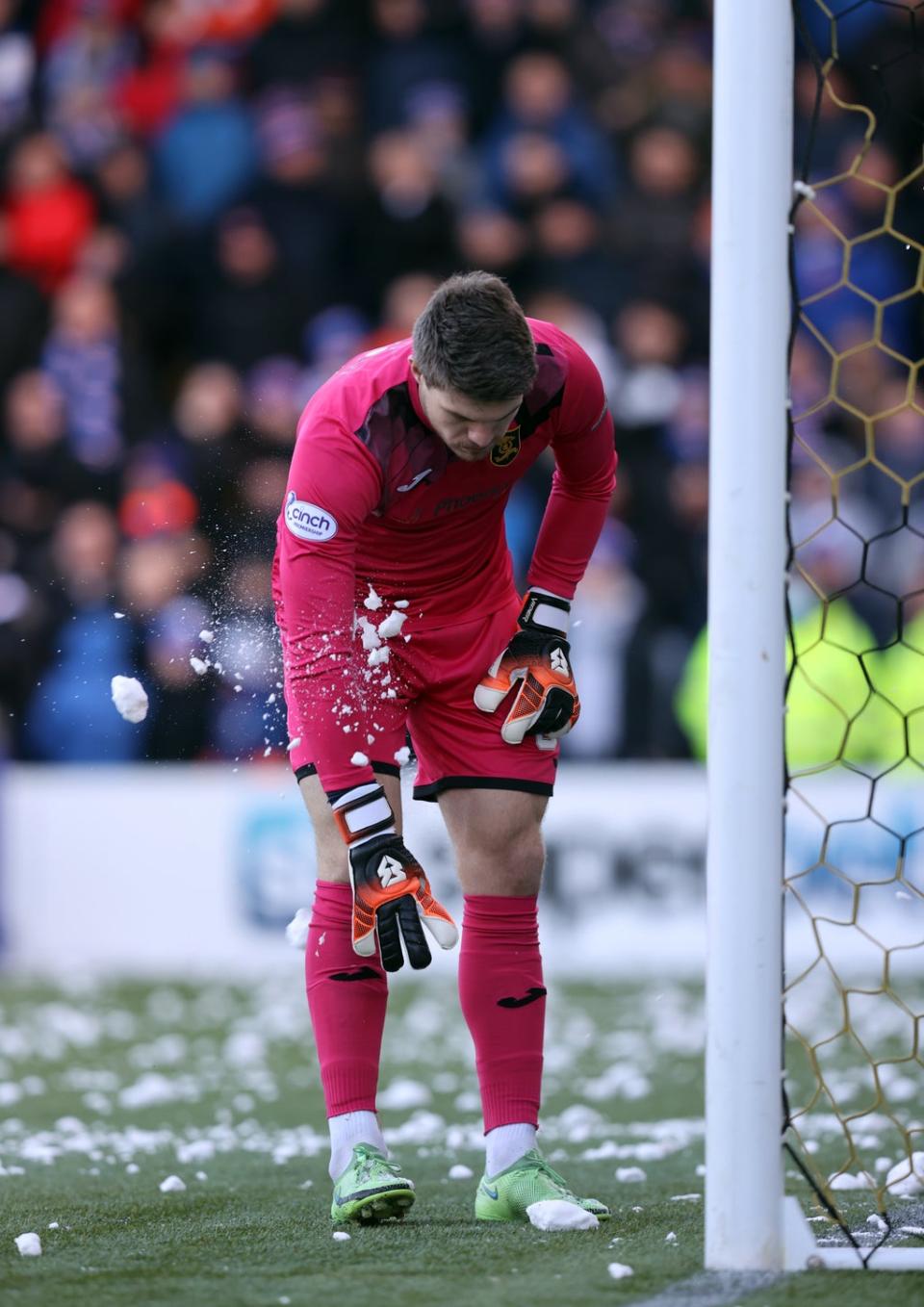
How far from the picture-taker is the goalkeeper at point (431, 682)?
353 centimetres

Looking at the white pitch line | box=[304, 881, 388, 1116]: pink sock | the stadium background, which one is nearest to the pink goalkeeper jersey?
box=[304, 881, 388, 1116]: pink sock

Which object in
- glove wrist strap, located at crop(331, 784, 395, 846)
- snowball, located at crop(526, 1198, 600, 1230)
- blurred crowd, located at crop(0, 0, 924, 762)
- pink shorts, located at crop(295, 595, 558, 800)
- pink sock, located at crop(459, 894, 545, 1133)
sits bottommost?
snowball, located at crop(526, 1198, 600, 1230)

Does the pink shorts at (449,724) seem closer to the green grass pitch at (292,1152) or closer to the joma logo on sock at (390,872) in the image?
the joma logo on sock at (390,872)

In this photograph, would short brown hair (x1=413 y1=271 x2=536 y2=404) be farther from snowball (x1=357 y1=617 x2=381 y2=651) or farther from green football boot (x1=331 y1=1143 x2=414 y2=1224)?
green football boot (x1=331 y1=1143 x2=414 y2=1224)

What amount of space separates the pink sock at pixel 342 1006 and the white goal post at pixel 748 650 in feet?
3.35

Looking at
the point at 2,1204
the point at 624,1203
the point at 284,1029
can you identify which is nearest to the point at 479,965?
the point at 624,1203

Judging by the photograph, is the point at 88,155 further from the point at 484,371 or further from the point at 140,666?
the point at 484,371

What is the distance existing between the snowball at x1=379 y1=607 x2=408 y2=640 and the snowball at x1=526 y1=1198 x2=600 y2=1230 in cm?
114

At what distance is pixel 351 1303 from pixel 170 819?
6748 mm

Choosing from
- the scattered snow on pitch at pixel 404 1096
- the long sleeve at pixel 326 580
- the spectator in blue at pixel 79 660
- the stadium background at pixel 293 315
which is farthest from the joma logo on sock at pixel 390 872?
the spectator in blue at pixel 79 660

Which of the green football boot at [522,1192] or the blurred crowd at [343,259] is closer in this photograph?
the green football boot at [522,1192]

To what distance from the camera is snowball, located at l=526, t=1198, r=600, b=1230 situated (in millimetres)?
Result: 3510

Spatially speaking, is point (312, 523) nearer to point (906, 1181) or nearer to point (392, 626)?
point (392, 626)

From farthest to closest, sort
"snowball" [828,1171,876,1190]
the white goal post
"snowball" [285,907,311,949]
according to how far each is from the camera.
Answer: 1. "snowball" [828,1171,876,1190]
2. "snowball" [285,907,311,949]
3. the white goal post
